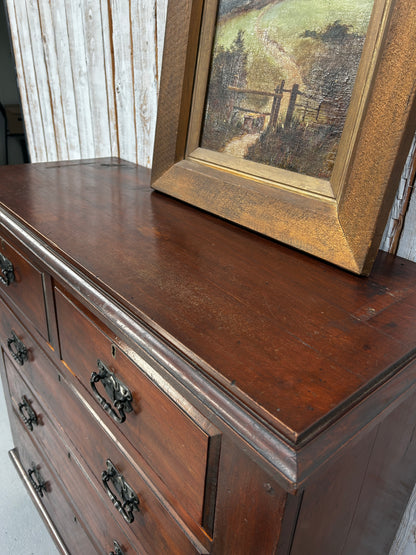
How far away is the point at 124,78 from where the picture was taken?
4.24 ft

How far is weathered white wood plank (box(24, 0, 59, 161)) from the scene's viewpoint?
1.68m

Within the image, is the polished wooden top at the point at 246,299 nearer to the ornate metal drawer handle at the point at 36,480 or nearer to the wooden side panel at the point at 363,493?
the wooden side panel at the point at 363,493

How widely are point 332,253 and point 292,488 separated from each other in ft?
1.33

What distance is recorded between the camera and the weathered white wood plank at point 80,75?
141 centimetres

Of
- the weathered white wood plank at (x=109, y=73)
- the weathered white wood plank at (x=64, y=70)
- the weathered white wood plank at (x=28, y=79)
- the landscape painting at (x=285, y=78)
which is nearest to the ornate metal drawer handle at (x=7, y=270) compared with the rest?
the landscape painting at (x=285, y=78)

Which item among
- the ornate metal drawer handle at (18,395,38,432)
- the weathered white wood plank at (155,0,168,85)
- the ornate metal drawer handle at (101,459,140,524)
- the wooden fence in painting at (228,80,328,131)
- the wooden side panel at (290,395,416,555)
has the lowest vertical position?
the ornate metal drawer handle at (18,395,38,432)

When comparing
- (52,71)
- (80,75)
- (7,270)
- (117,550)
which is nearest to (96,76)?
(80,75)

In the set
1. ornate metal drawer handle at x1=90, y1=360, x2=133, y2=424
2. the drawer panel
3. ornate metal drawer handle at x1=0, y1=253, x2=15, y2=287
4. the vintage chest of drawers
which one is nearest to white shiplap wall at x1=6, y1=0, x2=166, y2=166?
the vintage chest of drawers

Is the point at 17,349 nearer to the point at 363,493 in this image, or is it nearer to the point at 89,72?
the point at 363,493

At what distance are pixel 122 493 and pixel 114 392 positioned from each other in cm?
23

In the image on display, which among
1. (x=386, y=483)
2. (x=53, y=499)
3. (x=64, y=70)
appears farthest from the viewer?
(x=64, y=70)

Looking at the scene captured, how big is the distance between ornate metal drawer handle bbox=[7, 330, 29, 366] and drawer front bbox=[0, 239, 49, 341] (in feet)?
0.35

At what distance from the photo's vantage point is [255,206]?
2.54ft

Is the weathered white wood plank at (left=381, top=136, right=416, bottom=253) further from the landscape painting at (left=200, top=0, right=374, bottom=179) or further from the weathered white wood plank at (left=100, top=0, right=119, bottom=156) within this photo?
the weathered white wood plank at (left=100, top=0, right=119, bottom=156)
